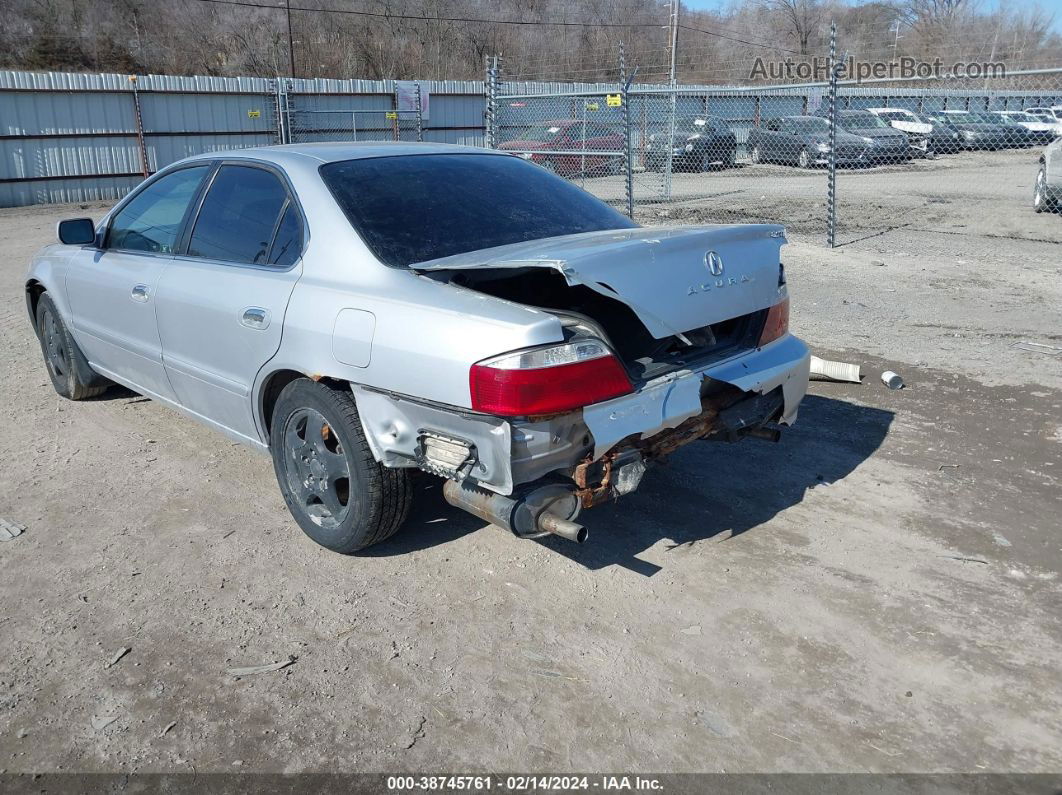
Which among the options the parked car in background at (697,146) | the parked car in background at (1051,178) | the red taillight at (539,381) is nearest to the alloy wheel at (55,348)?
the red taillight at (539,381)

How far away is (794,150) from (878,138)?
2527 millimetres

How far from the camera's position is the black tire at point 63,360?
554 cm

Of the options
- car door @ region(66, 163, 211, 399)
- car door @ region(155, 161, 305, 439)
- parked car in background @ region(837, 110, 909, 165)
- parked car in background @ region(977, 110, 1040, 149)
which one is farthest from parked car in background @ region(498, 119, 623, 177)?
parked car in background @ region(977, 110, 1040, 149)

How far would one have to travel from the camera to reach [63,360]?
5.71 m

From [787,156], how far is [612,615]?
22.6m

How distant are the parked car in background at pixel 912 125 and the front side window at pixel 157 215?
24.4 metres

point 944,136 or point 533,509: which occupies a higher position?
point 944,136

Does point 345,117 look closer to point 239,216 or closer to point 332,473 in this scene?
point 239,216

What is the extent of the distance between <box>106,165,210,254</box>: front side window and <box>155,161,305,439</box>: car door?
7.6 inches

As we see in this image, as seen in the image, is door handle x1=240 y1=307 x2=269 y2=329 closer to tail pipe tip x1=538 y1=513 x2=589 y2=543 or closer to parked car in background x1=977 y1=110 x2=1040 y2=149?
tail pipe tip x1=538 y1=513 x2=589 y2=543

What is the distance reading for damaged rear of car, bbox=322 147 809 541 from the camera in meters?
2.95

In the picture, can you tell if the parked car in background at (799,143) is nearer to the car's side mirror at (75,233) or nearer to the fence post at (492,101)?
the fence post at (492,101)

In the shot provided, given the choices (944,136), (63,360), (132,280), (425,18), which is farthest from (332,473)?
(425,18)

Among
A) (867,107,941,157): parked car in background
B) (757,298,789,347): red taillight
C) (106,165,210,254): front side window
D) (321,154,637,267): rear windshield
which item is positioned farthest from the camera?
(867,107,941,157): parked car in background
